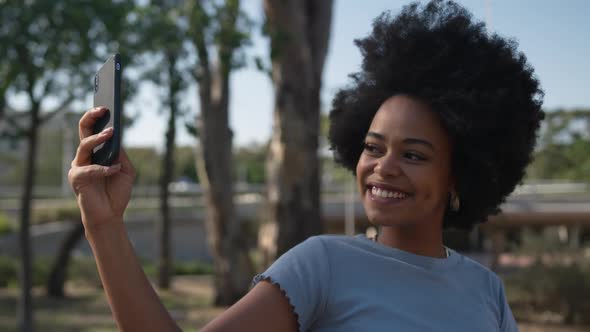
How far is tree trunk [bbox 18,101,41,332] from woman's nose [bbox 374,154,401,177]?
10.8m

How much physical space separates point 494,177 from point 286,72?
6.57m

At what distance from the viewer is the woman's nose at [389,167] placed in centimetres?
189

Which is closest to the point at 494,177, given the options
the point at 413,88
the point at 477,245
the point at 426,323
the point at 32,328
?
the point at 413,88

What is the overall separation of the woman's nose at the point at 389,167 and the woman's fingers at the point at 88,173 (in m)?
0.63

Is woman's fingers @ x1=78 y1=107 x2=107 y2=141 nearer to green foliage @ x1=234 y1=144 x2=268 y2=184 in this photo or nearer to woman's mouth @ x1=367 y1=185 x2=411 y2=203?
woman's mouth @ x1=367 y1=185 x2=411 y2=203

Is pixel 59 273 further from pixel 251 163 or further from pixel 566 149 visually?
pixel 251 163

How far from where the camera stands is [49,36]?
34.6 ft

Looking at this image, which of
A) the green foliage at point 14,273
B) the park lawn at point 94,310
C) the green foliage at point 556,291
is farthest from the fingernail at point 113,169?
the green foliage at point 14,273

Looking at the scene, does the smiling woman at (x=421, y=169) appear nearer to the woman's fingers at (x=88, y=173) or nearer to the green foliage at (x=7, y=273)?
the woman's fingers at (x=88, y=173)

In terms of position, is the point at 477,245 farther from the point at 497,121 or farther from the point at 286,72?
the point at 497,121

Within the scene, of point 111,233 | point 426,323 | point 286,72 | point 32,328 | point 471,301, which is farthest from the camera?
point 32,328

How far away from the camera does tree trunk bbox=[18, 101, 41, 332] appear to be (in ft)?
38.7

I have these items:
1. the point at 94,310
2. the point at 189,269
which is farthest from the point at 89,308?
the point at 189,269

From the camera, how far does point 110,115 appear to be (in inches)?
62.6
